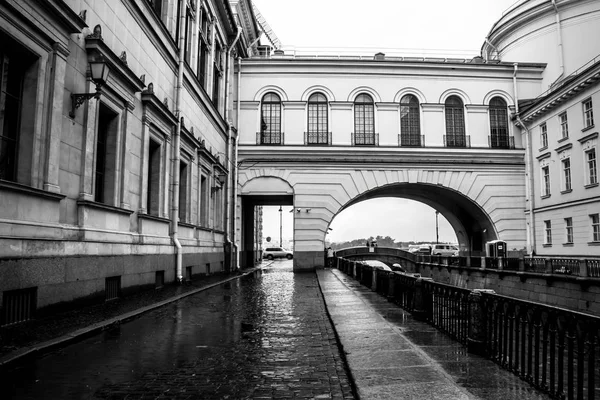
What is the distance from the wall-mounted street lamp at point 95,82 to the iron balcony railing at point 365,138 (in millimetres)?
21851

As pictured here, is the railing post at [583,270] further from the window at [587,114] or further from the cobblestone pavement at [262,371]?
the cobblestone pavement at [262,371]

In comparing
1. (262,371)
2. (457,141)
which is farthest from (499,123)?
(262,371)

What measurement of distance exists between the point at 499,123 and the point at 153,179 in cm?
2460

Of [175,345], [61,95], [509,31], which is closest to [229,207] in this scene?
[61,95]

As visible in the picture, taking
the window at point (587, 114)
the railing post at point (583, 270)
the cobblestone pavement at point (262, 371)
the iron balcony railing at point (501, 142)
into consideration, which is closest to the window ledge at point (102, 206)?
the cobblestone pavement at point (262, 371)

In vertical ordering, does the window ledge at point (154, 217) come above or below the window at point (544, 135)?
below

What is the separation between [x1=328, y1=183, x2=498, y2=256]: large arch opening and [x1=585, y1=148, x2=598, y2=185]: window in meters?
6.76

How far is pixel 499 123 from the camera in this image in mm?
32031

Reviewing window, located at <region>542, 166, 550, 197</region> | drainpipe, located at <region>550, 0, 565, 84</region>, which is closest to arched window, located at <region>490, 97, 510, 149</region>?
window, located at <region>542, 166, 550, 197</region>

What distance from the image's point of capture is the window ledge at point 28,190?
Result: 772 centimetres

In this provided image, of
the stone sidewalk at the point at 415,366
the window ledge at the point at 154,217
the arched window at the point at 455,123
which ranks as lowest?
the stone sidewalk at the point at 415,366

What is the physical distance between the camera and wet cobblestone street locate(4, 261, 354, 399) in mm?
4844

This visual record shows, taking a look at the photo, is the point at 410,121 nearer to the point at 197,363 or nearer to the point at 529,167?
the point at 529,167

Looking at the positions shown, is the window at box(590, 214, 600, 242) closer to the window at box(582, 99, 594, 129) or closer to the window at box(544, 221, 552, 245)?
the window at box(544, 221, 552, 245)
